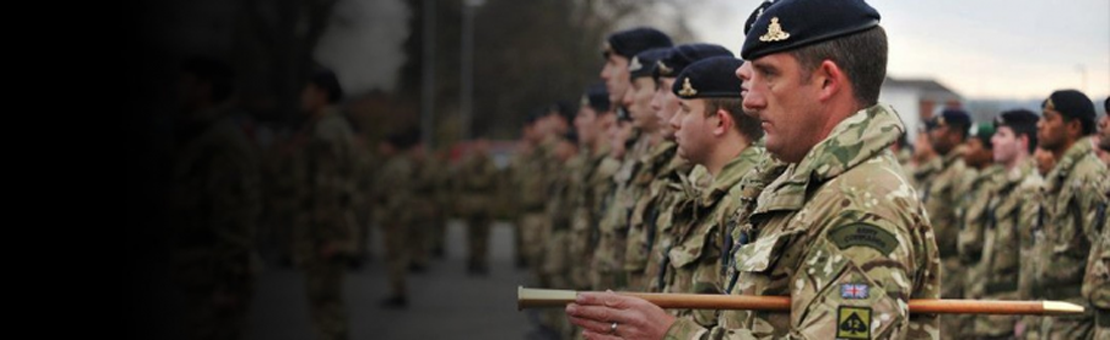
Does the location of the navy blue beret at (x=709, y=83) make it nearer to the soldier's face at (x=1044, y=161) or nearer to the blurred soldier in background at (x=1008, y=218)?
the soldier's face at (x=1044, y=161)

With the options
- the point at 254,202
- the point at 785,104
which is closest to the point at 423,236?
the point at 254,202

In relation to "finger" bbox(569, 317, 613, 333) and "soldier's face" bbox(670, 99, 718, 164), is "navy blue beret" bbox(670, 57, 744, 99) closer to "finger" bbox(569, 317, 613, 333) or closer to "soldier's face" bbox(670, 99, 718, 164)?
"soldier's face" bbox(670, 99, 718, 164)

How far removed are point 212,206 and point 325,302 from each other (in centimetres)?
133

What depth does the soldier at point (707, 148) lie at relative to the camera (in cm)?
455

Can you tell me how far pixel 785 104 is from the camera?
2865mm

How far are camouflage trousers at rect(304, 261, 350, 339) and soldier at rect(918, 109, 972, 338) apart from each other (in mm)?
5378

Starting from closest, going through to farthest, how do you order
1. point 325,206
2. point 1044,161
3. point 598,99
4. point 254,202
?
point 254,202
point 325,206
point 1044,161
point 598,99

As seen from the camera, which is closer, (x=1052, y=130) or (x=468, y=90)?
(x=1052, y=130)

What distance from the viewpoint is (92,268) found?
102 inches

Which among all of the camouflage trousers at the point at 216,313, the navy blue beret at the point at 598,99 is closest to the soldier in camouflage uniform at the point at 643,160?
the camouflage trousers at the point at 216,313

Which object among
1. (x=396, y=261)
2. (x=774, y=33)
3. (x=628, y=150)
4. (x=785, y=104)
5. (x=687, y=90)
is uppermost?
(x=774, y=33)

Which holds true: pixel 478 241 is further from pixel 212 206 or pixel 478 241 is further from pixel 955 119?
pixel 212 206

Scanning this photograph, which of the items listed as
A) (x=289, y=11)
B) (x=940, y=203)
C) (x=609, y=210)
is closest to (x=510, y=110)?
(x=940, y=203)

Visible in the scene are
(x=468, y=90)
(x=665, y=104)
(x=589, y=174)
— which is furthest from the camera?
(x=468, y=90)
